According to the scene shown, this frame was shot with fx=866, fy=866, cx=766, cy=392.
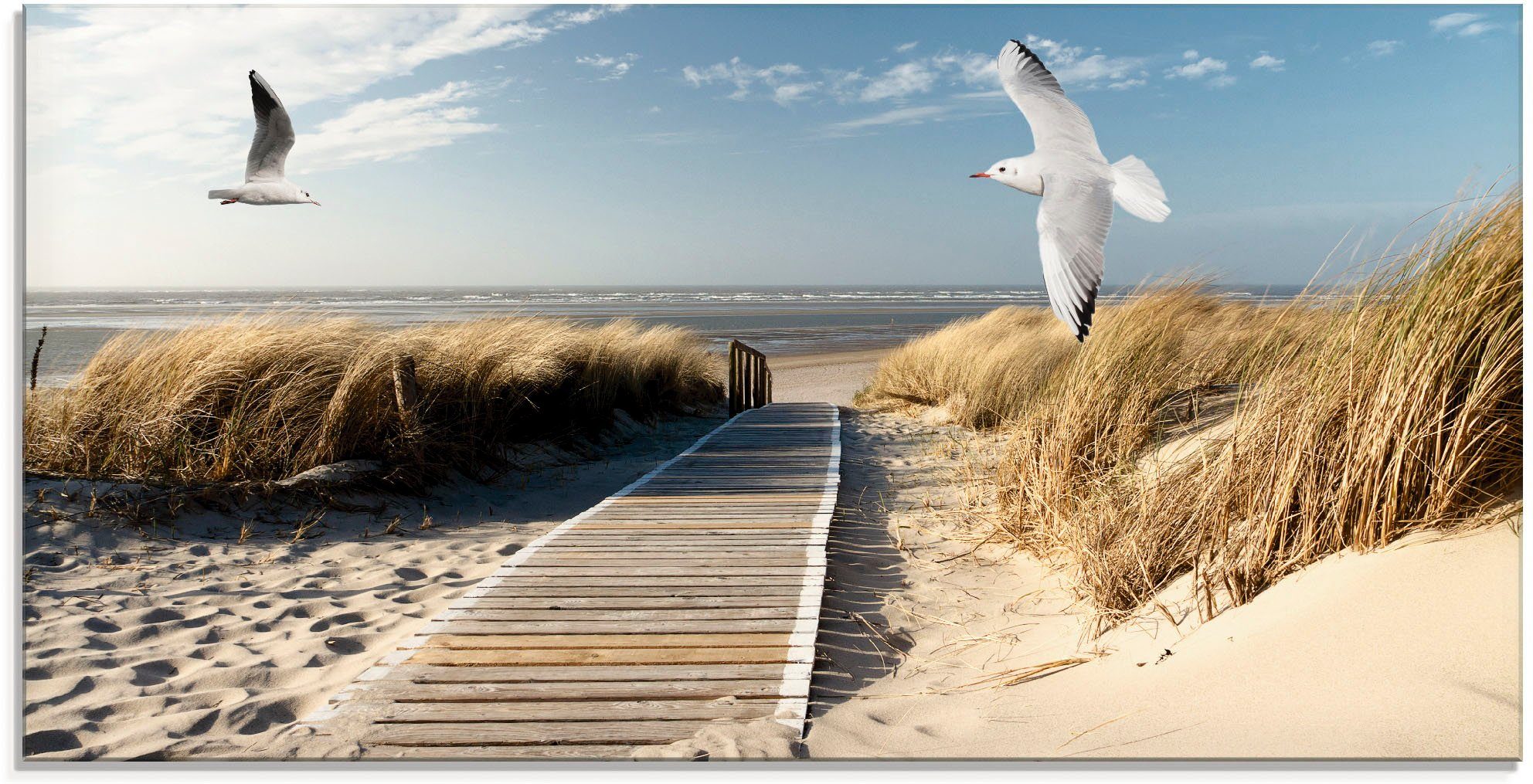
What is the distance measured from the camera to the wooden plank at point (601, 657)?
→ 2426mm

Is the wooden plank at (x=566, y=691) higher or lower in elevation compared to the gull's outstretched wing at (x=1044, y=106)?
lower

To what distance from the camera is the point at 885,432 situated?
7.91 metres

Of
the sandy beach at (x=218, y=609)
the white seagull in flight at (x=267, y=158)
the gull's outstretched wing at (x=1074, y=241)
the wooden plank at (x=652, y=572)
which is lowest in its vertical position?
the sandy beach at (x=218, y=609)

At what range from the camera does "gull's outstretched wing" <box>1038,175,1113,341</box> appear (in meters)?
2.39

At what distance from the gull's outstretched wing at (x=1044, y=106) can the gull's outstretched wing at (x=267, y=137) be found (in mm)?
2667

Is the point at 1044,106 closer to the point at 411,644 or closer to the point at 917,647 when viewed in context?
the point at 917,647

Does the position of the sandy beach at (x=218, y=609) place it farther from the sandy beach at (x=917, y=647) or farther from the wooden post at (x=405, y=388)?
the wooden post at (x=405, y=388)

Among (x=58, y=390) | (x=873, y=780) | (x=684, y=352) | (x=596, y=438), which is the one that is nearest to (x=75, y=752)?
(x=873, y=780)

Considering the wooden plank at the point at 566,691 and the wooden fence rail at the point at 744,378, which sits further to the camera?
the wooden fence rail at the point at 744,378

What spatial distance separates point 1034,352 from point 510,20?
564 cm

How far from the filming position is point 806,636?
2609mm

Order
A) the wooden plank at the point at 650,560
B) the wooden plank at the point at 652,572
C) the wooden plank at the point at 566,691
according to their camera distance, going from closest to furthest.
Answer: the wooden plank at the point at 566,691
the wooden plank at the point at 652,572
the wooden plank at the point at 650,560

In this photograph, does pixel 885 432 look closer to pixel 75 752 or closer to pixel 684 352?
pixel 684 352

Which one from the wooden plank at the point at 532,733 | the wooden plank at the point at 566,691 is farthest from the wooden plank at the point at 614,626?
the wooden plank at the point at 532,733
